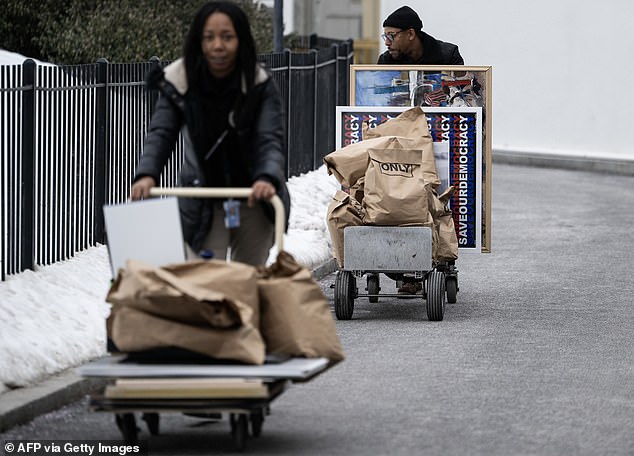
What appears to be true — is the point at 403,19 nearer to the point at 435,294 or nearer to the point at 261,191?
the point at 435,294

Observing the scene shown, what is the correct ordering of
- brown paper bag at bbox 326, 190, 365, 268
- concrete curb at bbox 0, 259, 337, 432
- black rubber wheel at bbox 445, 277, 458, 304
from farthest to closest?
1. black rubber wheel at bbox 445, 277, 458, 304
2. brown paper bag at bbox 326, 190, 365, 268
3. concrete curb at bbox 0, 259, 337, 432

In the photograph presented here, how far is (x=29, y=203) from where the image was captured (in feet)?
35.7

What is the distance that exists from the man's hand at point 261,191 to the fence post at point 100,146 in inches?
224

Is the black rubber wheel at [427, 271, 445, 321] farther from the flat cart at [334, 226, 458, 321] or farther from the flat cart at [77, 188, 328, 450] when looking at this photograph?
the flat cart at [77, 188, 328, 450]

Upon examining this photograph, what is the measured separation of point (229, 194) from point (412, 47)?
602 cm

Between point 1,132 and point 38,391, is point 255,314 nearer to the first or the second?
point 38,391

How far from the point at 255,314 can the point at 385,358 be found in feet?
10.3

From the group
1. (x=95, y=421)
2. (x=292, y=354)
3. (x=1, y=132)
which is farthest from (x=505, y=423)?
(x=1, y=132)

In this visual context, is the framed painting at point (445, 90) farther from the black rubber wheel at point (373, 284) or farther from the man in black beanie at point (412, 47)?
the black rubber wheel at point (373, 284)

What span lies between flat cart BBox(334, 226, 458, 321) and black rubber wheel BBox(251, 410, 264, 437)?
3.96m

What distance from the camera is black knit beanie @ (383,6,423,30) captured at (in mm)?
12180

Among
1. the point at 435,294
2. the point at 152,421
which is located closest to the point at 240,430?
the point at 152,421

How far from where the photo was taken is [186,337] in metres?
6.48

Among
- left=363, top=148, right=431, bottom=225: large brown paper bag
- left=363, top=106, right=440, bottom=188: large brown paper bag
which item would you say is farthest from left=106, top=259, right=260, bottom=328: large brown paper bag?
left=363, top=106, right=440, bottom=188: large brown paper bag
